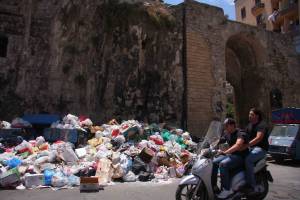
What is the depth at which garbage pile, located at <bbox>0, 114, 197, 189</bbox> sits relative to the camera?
7535mm

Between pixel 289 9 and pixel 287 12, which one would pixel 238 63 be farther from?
pixel 287 12

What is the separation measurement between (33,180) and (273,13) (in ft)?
99.4

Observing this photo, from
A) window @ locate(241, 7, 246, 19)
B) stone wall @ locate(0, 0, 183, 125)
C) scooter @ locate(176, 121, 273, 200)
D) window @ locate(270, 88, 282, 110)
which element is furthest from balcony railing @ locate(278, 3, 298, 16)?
scooter @ locate(176, 121, 273, 200)

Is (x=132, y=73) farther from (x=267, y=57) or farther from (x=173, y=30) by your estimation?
(x=267, y=57)

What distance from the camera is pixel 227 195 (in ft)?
15.3

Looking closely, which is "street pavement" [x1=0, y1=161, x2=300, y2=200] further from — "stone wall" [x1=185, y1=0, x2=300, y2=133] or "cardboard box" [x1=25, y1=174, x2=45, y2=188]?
"stone wall" [x1=185, y1=0, x2=300, y2=133]

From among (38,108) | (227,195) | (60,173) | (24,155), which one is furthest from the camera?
(38,108)

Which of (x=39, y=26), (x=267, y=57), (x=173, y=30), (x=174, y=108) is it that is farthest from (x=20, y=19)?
(x=267, y=57)

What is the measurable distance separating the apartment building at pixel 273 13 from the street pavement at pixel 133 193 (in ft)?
77.5

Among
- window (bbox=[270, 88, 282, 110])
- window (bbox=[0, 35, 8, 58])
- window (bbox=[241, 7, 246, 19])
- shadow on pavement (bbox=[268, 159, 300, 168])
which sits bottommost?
shadow on pavement (bbox=[268, 159, 300, 168])

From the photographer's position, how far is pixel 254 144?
5109mm

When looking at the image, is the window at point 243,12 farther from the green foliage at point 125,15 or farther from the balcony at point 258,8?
the green foliage at point 125,15

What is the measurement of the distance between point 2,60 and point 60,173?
9.57 meters

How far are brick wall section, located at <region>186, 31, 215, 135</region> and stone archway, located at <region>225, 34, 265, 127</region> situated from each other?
396 cm
